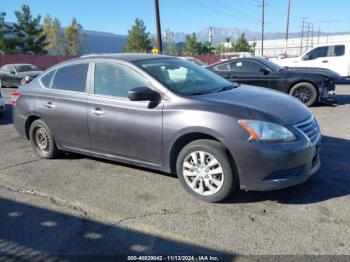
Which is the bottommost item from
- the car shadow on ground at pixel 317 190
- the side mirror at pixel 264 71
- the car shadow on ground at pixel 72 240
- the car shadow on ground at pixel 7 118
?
the car shadow on ground at pixel 7 118

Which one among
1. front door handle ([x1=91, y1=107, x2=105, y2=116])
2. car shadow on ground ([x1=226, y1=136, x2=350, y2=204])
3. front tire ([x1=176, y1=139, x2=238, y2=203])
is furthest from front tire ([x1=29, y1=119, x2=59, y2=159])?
car shadow on ground ([x1=226, y1=136, x2=350, y2=204])

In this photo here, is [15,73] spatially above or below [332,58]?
below

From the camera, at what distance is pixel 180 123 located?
13.4ft

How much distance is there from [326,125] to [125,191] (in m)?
5.30

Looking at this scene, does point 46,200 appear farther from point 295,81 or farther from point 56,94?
point 295,81

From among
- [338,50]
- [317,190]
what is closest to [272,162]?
[317,190]

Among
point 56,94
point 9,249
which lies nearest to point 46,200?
point 9,249

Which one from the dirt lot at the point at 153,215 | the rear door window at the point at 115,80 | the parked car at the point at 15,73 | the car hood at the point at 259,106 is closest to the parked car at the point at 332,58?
the dirt lot at the point at 153,215

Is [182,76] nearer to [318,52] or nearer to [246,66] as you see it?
[246,66]

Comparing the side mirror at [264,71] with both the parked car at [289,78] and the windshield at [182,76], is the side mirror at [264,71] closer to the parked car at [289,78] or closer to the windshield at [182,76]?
the parked car at [289,78]

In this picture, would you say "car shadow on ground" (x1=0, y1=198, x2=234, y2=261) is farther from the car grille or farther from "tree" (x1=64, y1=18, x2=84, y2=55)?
"tree" (x1=64, y1=18, x2=84, y2=55)

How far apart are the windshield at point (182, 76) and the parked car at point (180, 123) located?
0.02 m

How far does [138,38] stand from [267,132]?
51499mm

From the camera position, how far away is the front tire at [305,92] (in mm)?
10242
